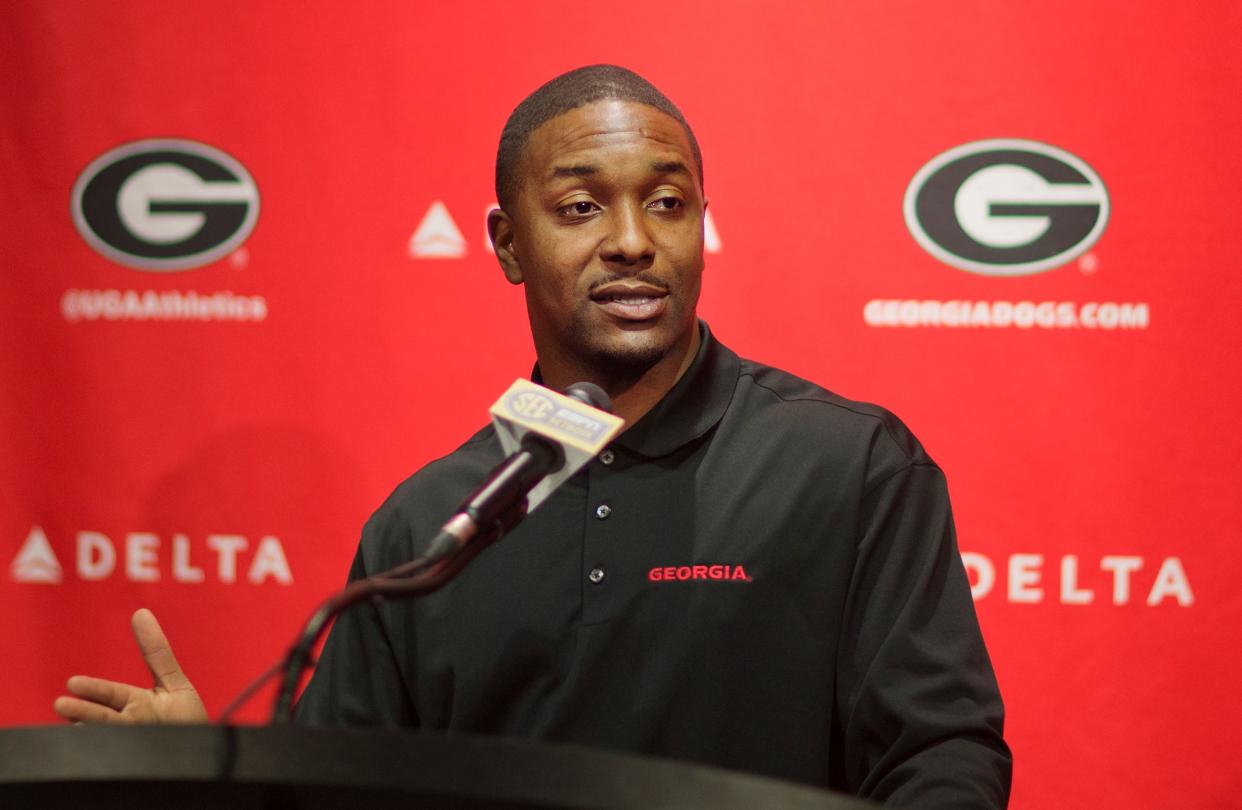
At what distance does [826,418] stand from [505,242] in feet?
1.78

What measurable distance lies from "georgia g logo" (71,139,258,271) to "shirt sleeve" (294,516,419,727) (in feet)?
3.19

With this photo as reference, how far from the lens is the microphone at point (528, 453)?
1049mm

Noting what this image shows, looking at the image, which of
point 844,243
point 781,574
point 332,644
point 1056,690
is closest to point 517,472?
point 781,574

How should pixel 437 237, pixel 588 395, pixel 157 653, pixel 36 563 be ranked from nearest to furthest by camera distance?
pixel 588 395 → pixel 157 653 → pixel 437 237 → pixel 36 563

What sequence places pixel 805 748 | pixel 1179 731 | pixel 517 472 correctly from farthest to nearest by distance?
pixel 1179 731 → pixel 805 748 → pixel 517 472

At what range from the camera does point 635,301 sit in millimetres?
1731

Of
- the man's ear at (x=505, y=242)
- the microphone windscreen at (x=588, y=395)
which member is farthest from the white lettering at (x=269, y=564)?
the microphone windscreen at (x=588, y=395)

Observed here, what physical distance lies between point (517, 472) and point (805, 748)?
0.71 metres

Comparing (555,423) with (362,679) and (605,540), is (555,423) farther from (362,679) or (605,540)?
(362,679)

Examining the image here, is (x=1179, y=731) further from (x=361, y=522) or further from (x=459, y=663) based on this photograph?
(x=361, y=522)

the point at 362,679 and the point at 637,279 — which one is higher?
the point at 637,279

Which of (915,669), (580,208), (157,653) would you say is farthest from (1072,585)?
(157,653)

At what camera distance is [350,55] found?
244 centimetres

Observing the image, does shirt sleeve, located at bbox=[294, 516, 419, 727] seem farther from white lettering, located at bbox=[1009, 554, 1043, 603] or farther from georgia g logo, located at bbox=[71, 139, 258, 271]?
white lettering, located at bbox=[1009, 554, 1043, 603]
